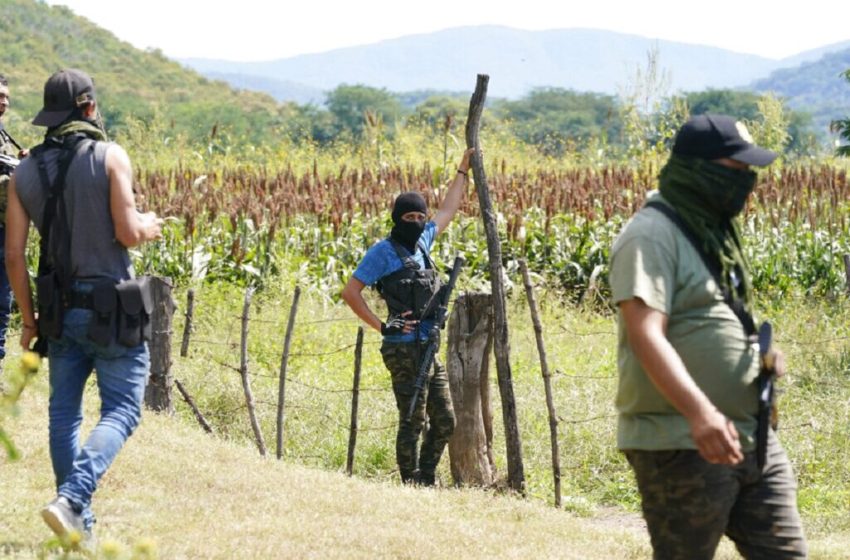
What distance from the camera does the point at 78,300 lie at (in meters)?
5.35

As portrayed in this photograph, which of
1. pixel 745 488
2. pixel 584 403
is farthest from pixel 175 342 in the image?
pixel 745 488

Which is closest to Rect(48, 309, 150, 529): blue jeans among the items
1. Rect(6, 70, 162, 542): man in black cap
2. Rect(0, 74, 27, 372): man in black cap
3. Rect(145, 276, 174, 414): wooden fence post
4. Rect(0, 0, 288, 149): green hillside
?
Rect(6, 70, 162, 542): man in black cap

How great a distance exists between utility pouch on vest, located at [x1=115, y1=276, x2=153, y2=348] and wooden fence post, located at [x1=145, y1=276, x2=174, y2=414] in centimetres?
A: 353

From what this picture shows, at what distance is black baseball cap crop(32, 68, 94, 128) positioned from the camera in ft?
17.6

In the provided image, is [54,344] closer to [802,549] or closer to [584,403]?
[802,549]

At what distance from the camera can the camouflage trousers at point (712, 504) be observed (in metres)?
4.05

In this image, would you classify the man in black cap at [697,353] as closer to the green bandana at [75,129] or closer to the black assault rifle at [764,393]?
the black assault rifle at [764,393]

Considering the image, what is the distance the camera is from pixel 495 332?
8070 millimetres

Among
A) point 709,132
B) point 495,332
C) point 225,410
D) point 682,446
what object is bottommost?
point 225,410

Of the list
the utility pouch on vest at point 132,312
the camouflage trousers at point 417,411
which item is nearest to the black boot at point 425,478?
the camouflage trousers at point 417,411

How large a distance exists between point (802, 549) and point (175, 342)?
8.35 meters

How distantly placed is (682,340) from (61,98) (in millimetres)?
2676

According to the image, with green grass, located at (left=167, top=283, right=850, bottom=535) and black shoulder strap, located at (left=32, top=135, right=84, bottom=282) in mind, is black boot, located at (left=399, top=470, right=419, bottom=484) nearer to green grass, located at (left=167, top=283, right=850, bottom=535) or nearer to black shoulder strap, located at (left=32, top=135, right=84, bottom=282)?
green grass, located at (left=167, top=283, right=850, bottom=535)

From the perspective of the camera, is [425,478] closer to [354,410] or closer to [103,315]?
[354,410]
